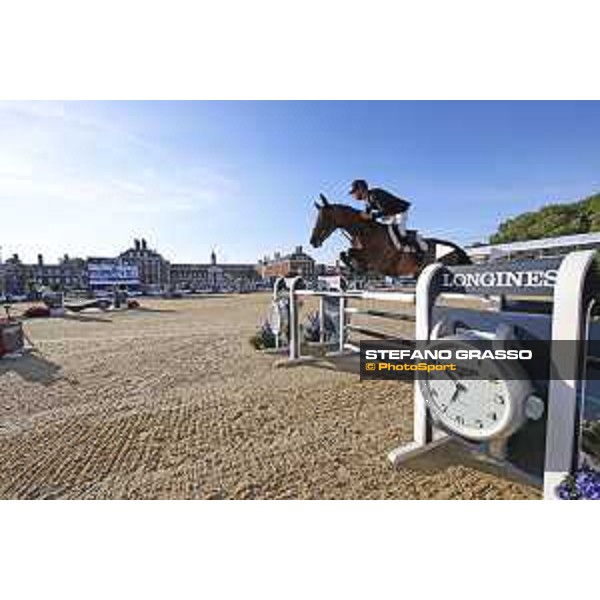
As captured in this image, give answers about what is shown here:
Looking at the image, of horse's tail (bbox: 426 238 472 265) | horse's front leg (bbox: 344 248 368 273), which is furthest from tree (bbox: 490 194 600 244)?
horse's front leg (bbox: 344 248 368 273)

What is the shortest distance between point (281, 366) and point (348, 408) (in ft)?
6.83

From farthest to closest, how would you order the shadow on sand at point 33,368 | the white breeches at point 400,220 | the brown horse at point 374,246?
1. the brown horse at point 374,246
2. the white breeches at point 400,220
3. the shadow on sand at point 33,368

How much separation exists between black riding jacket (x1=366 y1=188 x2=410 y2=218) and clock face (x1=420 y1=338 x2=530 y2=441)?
417 centimetres

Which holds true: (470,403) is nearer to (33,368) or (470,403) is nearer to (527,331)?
(527,331)

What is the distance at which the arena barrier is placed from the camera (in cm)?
192

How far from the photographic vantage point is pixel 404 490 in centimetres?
231

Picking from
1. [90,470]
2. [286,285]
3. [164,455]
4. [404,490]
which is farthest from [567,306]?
[286,285]

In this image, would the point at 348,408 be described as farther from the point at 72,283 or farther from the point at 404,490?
the point at 72,283

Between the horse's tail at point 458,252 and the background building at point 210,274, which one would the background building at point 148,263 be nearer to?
the background building at point 210,274

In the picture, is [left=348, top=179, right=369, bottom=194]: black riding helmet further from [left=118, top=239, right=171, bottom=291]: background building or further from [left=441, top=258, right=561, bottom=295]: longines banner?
[left=118, top=239, right=171, bottom=291]: background building

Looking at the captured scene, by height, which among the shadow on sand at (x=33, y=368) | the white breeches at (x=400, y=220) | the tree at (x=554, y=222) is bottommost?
the shadow on sand at (x=33, y=368)

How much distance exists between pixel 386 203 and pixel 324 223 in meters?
1.13

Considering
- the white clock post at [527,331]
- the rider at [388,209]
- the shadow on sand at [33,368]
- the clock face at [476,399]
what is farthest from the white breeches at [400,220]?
the shadow on sand at [33,368]

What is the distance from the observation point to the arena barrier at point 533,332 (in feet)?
6.29
